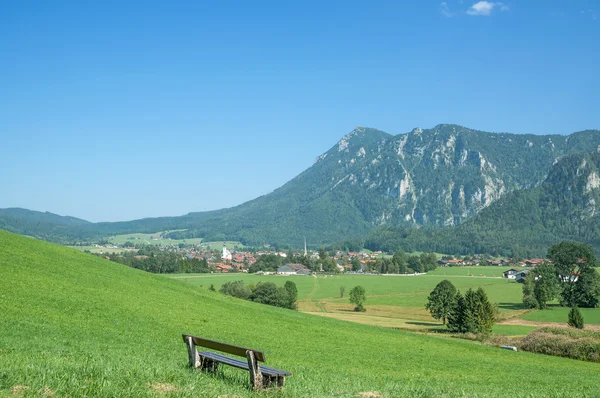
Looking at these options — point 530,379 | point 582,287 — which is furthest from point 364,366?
point 582,287

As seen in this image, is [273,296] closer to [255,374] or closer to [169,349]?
[169,349]

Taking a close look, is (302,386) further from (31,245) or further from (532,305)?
(532,305)

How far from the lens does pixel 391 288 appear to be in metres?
129

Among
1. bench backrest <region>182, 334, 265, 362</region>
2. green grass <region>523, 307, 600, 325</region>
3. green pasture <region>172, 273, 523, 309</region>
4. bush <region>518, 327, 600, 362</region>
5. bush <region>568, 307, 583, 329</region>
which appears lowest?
green pasture <region>172, 273, 523, 309</region>

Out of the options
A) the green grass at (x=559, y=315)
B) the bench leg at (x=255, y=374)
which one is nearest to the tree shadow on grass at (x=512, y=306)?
the green grass at (x=559, y=315)

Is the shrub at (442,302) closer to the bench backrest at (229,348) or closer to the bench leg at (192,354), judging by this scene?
the bench leg at (192,354)

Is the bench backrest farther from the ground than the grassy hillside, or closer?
farther from the ground

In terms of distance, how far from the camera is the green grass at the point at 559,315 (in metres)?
76.9

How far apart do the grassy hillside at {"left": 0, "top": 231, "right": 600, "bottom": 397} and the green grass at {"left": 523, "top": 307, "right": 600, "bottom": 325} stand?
136 feet

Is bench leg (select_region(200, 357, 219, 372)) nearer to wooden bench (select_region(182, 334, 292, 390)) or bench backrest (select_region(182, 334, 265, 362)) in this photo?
bench backrest (select_region(182, 334, 265, 362))

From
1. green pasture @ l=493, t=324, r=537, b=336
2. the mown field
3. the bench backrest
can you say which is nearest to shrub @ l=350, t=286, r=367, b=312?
the mown field

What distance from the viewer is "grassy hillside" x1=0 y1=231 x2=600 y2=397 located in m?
11.8

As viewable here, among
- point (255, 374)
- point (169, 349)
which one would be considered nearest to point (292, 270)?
point (169, 349)

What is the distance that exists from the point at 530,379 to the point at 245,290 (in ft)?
235
